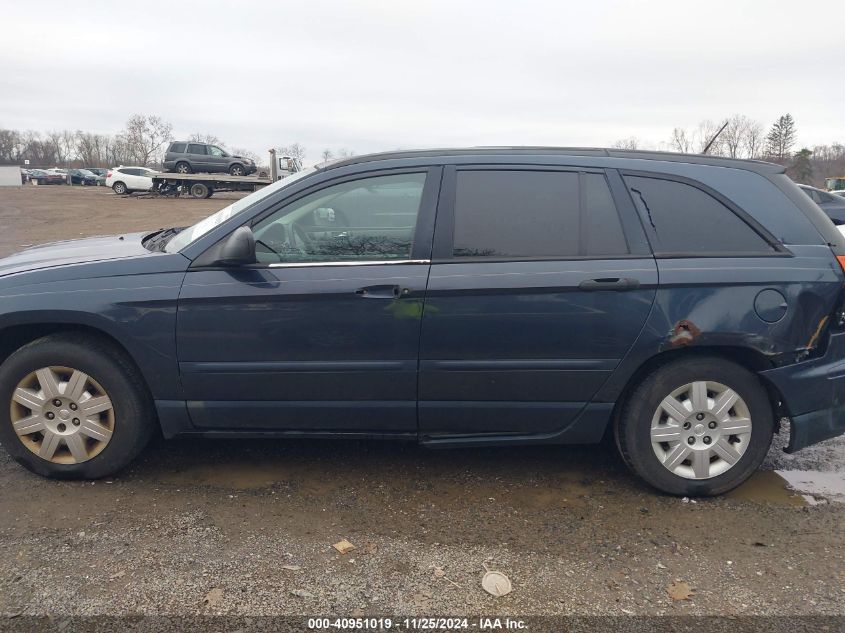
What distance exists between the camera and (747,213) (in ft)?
10.7

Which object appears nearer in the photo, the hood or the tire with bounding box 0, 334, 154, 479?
the tire with bounding box 0, 334, 154, 479

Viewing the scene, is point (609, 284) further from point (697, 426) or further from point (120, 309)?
point (120, 309)

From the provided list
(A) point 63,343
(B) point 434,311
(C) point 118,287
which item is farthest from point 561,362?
(A) point 63,343

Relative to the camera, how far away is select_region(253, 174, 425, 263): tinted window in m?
3.23

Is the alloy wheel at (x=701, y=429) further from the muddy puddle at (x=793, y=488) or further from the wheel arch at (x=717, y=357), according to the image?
the muddy puddle at (x=793, y=488)

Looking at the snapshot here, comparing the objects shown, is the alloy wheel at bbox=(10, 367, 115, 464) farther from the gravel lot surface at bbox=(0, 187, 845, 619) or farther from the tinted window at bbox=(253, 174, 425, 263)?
the tinted window at bbox=(253, 174, 425, 263)

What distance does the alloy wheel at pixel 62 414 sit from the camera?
10.7 feet

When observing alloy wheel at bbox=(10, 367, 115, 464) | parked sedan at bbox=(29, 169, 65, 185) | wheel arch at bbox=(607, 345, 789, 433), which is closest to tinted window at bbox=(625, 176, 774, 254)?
wheel arch at bbox=(607, 345, 789, 433)

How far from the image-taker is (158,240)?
12.9 feet

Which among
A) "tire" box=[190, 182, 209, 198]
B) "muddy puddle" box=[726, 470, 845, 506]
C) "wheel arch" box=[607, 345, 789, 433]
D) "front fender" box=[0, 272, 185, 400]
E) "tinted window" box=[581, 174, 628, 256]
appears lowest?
"muddy puddle" box=[726, 470, 845, 506]

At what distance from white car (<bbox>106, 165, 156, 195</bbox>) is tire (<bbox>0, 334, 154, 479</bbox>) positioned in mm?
32924

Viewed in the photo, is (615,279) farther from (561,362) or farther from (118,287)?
(118,287)

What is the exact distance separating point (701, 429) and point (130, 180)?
35.8 meters

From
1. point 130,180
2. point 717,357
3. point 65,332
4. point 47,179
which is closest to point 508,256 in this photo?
point 717,357
